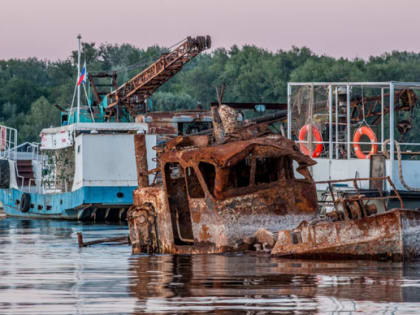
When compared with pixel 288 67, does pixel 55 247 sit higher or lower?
lower

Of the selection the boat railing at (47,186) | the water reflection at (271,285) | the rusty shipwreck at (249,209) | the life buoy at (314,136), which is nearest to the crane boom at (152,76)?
the boat railing at (47,186)

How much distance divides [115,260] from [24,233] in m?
14.0

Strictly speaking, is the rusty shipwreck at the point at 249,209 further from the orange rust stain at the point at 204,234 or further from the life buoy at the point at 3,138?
the life buoy at the point at 3,138

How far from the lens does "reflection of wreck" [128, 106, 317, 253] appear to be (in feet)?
75.6

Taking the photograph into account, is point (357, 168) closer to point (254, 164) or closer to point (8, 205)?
point (254, 164)

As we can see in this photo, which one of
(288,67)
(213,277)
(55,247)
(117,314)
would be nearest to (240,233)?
(213,277)

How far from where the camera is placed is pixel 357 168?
116ft

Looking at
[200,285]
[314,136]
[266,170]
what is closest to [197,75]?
[314,136]

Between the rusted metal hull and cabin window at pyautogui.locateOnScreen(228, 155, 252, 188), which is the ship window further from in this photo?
the rusted metal hull

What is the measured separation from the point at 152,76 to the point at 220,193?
3114 centimetres

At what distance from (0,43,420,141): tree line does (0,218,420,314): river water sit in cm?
6714

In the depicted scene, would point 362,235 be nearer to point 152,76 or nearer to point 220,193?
point 220,193

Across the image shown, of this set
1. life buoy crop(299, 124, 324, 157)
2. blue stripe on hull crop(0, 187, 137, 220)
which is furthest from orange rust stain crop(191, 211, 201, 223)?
blue stripe on hull crop(0, 187, 137, 220)

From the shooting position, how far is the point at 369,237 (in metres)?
21.2
